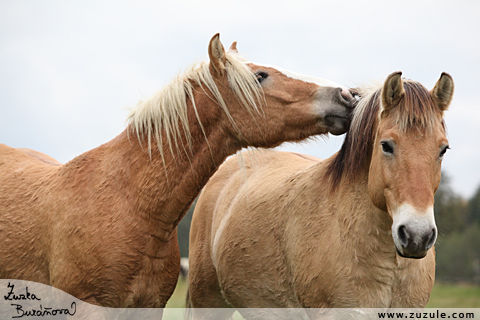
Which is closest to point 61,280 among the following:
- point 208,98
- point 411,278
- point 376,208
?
point 208,98

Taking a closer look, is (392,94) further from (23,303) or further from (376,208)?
(23,303)

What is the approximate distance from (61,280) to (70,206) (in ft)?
1.68

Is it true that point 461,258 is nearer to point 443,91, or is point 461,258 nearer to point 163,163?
point 443,91

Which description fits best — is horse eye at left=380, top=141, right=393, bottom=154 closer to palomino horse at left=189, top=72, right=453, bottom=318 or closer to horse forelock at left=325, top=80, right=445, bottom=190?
palomino horse at left=189, top=72, right=453, bottom=318

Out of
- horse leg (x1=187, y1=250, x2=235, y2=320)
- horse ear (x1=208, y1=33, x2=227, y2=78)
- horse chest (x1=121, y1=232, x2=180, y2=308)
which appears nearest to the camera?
horse chest (x1=121, y1=232, x2=180, y2=308)

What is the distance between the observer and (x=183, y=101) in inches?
130

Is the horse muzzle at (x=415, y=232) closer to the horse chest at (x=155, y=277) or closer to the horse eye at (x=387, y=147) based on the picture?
the horse eye at (x=387, y=147)

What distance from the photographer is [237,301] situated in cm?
439

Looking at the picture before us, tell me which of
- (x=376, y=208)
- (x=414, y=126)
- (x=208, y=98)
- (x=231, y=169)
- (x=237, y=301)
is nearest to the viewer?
(x=414, y=126)

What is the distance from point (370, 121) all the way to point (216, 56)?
3.92 feet

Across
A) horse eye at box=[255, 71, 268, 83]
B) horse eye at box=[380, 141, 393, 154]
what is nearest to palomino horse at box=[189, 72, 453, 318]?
horse eye at box=[380, 141, 393, 154]

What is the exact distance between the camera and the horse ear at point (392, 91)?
281 centimetres

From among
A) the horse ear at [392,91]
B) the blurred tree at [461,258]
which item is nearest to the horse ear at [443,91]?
the horse ear at [392,91]

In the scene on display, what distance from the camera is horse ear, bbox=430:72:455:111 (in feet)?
9.51
